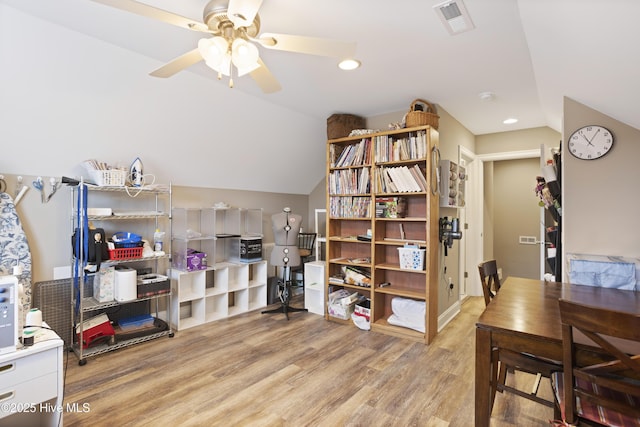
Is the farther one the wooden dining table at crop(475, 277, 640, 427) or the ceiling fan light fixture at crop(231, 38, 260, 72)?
the ceiling fan light fixture at crop(231, 38, 260, 72)

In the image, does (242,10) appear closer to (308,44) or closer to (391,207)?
(308,44)

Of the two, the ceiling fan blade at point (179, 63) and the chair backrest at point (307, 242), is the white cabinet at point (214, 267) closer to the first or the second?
the chair backrest at point (307, 242)

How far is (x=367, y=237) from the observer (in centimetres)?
352

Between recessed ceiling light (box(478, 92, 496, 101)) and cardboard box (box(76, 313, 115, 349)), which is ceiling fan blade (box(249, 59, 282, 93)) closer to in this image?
recessed ceiling light (box(478, 92, 496, 101))

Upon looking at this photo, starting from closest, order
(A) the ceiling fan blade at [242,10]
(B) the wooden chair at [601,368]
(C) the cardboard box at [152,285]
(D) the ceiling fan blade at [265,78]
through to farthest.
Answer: (B) the wooden chair at [601,368], (A) the ceiling fan blade at [242,10], (D) the ceiling fan blade at [265,78], (C) the cardboard box at [152,285]

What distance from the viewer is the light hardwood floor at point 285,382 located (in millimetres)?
1960

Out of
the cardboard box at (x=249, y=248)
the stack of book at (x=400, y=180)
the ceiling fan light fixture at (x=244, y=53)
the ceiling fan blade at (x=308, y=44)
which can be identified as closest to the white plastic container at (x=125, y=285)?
the cardboard box at (x=249, y=248)

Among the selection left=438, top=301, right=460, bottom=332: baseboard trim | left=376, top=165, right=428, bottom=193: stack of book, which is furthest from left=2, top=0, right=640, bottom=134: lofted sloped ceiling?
left=438, top=301, right=460, bottom=332: baseboard trim

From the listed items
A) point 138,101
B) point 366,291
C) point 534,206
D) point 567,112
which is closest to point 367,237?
point 366,291

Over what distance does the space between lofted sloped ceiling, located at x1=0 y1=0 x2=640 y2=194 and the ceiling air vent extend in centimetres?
4

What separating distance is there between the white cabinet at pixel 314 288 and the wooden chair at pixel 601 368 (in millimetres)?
2778

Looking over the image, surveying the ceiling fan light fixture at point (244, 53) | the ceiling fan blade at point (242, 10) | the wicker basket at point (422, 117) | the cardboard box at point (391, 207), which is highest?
the wicker basket at point (422, 117)

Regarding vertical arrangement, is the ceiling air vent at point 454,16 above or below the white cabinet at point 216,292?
above

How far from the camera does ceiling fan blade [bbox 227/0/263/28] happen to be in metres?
1.30
